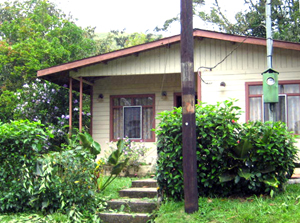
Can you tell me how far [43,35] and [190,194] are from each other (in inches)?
672

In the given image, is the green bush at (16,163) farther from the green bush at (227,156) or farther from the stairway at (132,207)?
the green bush at (227,156)

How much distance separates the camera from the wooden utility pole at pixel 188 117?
5.92 metres

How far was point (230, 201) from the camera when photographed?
6.28m

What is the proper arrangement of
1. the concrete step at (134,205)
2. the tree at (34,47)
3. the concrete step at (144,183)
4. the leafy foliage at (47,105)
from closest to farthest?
the concrete step at (134,205) < the concrete step at (144,183) < the leafy foliage at (47,105) < the tree at (34,47)

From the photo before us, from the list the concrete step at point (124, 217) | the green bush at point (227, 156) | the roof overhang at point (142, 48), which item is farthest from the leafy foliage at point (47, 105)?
the green bush at point (227, 156)

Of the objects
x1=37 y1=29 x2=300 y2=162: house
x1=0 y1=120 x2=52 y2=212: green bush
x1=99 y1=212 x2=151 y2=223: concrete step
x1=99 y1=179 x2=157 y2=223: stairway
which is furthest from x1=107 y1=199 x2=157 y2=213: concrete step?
x1=37 y1=29 x2=300 y2=162: house

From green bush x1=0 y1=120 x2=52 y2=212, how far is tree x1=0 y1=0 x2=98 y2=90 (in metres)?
10.1

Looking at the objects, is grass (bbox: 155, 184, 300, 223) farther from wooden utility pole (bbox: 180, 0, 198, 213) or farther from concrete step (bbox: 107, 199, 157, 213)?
concrete step (bbox: 107, 199, 157, 213)

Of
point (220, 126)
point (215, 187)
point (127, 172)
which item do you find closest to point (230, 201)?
point (215, 187)

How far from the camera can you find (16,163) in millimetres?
6598

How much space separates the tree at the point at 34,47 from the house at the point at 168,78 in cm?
500

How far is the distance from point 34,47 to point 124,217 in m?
12.7

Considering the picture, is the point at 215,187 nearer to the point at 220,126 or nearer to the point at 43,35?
the point at 220,126

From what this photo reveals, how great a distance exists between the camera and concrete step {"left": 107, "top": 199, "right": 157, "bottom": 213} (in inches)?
272
